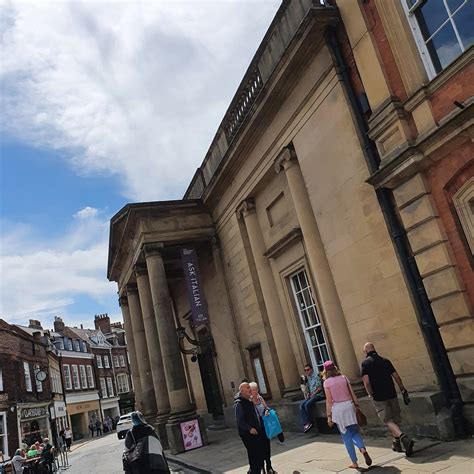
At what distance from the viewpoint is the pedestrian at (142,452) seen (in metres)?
4.48

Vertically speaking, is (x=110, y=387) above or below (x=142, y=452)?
above

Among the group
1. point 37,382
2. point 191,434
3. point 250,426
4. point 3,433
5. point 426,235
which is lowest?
point 191,434

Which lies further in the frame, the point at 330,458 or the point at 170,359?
the point at 170,359

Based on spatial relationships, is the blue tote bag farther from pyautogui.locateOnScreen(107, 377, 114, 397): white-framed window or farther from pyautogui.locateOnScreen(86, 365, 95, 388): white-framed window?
pyautogui.locateOnScreen(107, 377, 114, 397): white-framed window

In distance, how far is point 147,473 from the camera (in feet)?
14.7

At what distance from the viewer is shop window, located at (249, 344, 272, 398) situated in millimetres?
12609

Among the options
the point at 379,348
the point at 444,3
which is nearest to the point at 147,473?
the point at 379,348

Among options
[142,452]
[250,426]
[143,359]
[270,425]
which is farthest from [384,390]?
[143,359]

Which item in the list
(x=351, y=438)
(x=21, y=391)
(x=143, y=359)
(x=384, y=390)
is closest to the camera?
(x=351, y=438)

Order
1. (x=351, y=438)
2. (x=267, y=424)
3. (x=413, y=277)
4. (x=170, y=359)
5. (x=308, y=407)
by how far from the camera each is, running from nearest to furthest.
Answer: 1. (x=351, y=438)
2. (x=267, y=424)
3. (x=413, y=277)
4. (x=308, y=407)
5. (x=170, y=359)

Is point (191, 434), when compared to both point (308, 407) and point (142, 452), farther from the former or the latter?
point (142, 452)

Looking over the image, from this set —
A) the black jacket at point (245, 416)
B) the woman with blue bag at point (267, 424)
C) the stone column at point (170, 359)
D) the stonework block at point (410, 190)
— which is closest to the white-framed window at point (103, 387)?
the stone column at point (170, 359)

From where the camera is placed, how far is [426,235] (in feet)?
21.9

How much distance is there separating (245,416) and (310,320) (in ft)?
16.9
